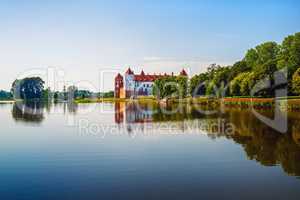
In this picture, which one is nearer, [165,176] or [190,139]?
[165,176]

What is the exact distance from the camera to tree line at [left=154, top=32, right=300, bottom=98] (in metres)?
59.3

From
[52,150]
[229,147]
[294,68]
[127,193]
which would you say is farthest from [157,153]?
[294,68]

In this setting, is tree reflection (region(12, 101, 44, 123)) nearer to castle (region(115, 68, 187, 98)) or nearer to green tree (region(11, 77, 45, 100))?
green tree (region(11, 77, 45, 100))

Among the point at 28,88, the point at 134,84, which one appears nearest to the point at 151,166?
the point at 28,88

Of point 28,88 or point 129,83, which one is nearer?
point 28,88

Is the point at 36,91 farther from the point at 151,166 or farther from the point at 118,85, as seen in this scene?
the point at 151,166

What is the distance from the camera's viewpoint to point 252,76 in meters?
61.5

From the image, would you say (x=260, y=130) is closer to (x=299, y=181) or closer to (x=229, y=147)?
(x=229, y=147)

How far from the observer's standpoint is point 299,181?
11.3 meters

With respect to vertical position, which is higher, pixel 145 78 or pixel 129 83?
pixel 145 78

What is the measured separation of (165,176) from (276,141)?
10.6 meters

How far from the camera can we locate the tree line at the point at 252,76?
59.3 metres

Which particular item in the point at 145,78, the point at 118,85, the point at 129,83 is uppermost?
the point at 145,78

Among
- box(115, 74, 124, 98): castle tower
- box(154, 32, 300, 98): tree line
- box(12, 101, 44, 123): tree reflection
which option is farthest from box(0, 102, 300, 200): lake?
box(115, 74, 124, 98): castle tower
